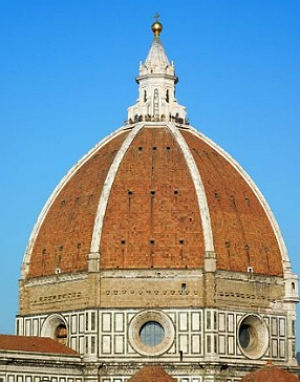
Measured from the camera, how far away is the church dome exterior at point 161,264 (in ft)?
252

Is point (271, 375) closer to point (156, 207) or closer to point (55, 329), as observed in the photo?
point (156, 207)

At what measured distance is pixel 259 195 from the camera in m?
82.9

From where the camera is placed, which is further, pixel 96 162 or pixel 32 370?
pixel 96 162

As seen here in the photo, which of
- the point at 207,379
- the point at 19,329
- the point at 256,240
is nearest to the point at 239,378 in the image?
the point at 207,379

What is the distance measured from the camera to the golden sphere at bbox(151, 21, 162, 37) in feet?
281

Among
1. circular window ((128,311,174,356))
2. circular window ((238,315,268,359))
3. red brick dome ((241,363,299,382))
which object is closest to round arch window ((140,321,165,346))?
circular window ((128,311,174,356))

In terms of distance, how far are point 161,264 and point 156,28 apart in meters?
15.9

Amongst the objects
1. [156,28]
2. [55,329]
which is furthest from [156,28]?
[55,329]

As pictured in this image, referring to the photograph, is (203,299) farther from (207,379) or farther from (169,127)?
(169,127)

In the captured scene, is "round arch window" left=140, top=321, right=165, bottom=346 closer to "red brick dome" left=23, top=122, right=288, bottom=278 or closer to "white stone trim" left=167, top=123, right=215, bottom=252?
"red brick dome" left=23, top=122, right=288, bottom=278

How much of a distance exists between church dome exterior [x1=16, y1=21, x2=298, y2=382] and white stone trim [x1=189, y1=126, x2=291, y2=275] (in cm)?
8

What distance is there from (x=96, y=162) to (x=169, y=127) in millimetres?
4527

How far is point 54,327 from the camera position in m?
80.4

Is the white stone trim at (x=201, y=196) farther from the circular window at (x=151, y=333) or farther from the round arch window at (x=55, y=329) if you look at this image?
the round arch window at (x=55, y=329)
